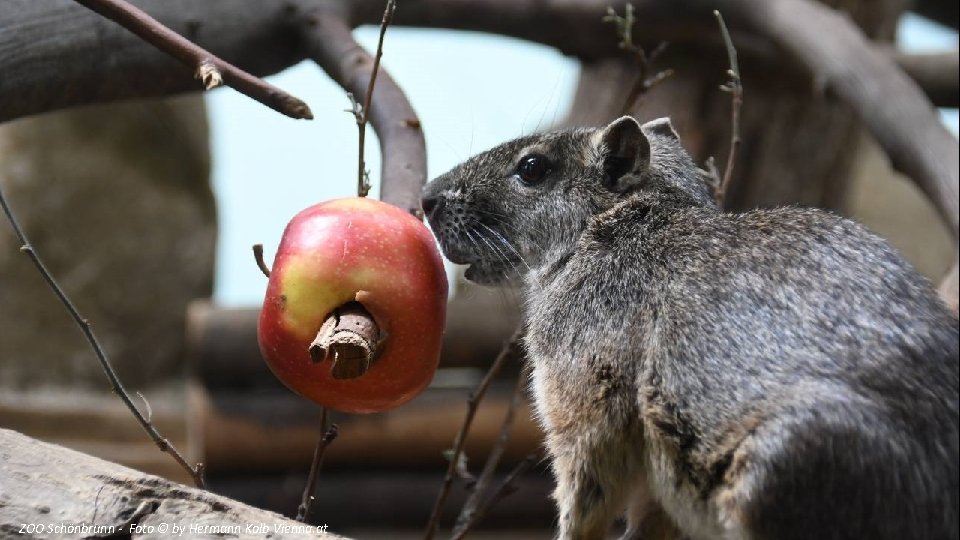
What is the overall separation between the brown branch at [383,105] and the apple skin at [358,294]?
0.60 m

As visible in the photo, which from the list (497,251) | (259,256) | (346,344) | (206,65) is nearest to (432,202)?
(497,251)

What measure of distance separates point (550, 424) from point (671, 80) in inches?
129

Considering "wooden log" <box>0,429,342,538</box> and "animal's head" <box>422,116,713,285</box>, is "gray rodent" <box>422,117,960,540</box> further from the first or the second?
"wooden log" <box>0,429,342,538</box>

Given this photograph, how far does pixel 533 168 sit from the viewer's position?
11.8ft

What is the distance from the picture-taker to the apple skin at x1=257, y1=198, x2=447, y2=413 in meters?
2.73

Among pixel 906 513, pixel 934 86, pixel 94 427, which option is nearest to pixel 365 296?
pixel 906 513

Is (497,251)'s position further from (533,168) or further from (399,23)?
(399,23)

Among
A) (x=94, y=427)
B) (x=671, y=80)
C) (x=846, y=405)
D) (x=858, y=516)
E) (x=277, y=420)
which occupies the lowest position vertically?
(x=94, y=427)

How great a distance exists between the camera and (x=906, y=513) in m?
2.41

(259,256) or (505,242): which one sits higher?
(259,256)

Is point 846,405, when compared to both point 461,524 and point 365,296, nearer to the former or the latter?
point 365,296

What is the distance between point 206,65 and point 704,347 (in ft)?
4.11

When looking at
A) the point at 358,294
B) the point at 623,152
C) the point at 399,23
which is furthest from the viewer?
the point at 399,23

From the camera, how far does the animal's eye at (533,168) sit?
3.60 metres
